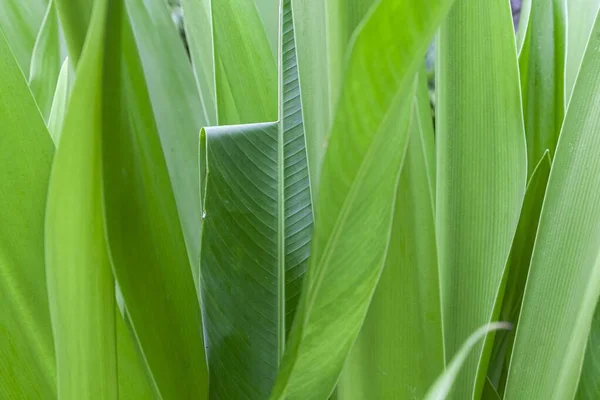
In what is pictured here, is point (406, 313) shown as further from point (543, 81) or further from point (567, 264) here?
point (543, 81)

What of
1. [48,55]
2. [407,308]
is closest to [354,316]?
[407,308]

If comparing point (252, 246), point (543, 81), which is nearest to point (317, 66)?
point (252, 246)

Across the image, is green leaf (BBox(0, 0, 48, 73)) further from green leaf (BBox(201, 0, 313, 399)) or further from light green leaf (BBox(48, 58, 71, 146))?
green leaf (BBox(201, 0, 313, 399))

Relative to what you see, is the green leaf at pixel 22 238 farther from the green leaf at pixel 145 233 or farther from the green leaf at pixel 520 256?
the green leaf at pixel 520 256

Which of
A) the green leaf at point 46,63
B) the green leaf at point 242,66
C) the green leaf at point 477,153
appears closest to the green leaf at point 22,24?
the green leaf at point 46,63

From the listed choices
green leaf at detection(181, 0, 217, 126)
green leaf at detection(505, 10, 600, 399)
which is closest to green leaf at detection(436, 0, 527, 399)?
green leaf at detection(505, 10, 600, 399)

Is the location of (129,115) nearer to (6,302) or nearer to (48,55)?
(6,302)
